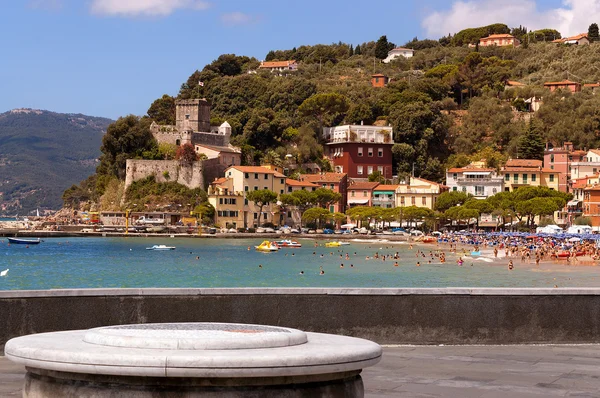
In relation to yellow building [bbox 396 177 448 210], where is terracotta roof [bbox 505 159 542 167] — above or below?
above

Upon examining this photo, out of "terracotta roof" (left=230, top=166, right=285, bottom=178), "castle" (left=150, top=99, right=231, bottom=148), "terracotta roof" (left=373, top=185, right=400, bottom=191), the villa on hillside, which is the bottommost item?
"terracotta roof" (left=373, top=185, right=400, bottom=191)

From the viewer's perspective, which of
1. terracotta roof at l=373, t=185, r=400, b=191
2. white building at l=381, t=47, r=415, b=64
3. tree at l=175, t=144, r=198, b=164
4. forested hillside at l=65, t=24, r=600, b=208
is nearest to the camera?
tree at l=175, t=144, r=198, b=164

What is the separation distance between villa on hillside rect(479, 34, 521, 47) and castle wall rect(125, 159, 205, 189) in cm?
7979

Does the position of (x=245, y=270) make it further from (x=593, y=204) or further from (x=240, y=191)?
(x=240, y=191)

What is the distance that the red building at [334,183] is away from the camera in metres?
102

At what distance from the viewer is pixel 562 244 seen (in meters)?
74.9

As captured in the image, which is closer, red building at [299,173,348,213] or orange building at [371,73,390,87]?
red building at [299,173,348,213]

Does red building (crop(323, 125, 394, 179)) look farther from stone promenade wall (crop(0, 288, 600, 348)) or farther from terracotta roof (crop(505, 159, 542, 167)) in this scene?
stone promenade wall (crop(0, 288, 600, 348))

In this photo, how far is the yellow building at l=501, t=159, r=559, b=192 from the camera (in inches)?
3831

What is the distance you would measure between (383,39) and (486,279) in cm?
11649

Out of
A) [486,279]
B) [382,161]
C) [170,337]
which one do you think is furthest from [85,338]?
[382,161]

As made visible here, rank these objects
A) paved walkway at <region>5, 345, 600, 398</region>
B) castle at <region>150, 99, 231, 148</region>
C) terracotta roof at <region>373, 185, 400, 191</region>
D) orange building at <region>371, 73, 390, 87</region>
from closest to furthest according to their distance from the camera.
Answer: paved walkway at <region>5, 345, 600, 398</region>, terracotta roof at <region>373, 185, 400, 191</region>, castle at <region>150, 99, 231, 148</region>, orange building at <region>371, 73, 390, 87</region>

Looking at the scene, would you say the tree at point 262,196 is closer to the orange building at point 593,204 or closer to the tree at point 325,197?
the tree at point 325,197

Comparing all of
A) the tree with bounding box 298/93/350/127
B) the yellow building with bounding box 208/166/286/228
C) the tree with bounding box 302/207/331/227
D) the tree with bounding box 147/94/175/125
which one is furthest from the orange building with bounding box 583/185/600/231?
the tree with bounding box 147/94/175/125
